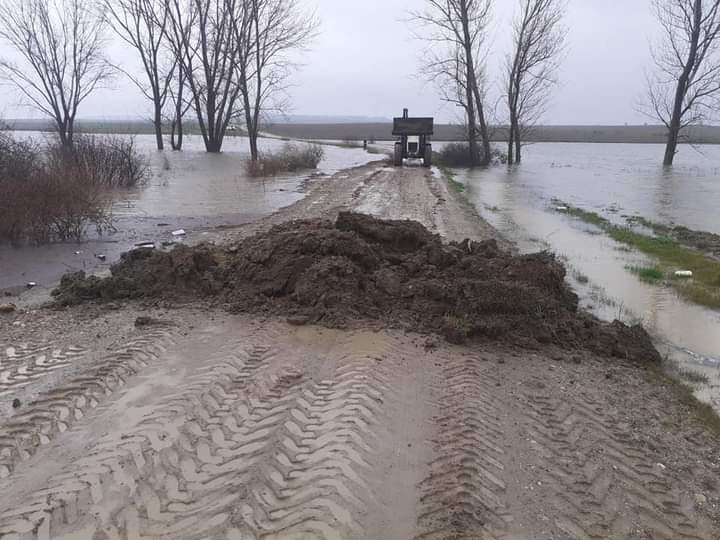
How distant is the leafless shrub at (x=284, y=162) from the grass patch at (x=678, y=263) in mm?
16271

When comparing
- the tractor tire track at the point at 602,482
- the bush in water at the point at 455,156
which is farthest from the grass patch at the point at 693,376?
the bush in water at the point at 455,156

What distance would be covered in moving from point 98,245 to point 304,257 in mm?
5643

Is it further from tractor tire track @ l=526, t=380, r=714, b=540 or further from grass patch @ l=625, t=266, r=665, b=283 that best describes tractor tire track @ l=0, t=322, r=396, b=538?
grass patch @ l=625, t=266, r=665, b=283

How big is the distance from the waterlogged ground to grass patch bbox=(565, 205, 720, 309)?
915 centimetres

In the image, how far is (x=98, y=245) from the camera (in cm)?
1130

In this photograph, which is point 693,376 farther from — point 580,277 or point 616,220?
point 616,220

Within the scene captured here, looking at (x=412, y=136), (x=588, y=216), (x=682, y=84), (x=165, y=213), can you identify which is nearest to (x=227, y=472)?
(x=165, y=213)

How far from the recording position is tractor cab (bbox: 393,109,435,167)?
35.4 meters

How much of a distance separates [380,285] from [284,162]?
23.7m

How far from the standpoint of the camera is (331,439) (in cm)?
415

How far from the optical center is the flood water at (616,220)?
751cm

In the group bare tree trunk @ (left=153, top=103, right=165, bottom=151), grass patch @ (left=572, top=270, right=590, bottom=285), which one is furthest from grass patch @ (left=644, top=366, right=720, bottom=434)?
bare tree trunk @ (left=153, top=103, right=165, bottom=151)

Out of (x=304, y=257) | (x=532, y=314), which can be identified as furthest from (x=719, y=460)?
(x=304, y=257)

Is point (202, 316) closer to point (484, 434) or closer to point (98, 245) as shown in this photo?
point (484, 434)
